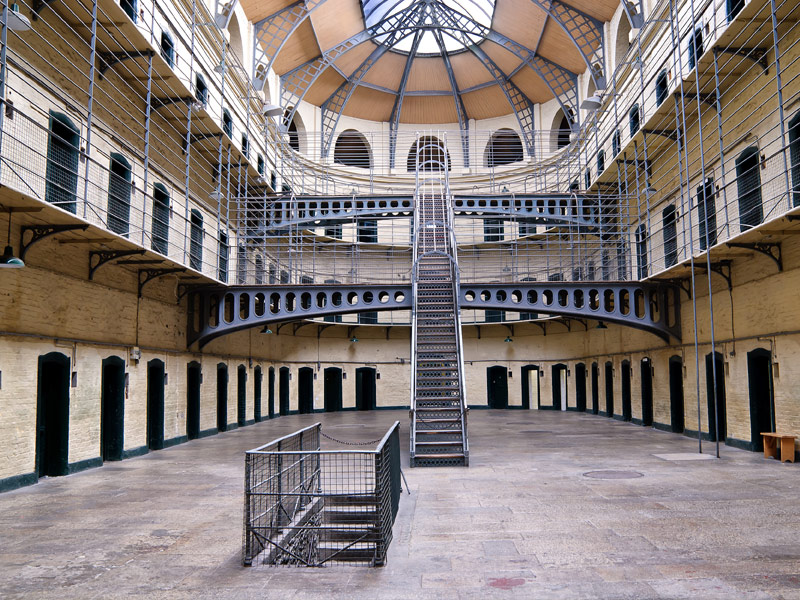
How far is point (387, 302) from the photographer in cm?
1512

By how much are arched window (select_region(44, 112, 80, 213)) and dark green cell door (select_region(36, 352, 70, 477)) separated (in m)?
2.43

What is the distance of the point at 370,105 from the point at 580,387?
14738mm

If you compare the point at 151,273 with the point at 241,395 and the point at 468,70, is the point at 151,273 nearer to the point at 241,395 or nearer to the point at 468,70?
the point at 241,395

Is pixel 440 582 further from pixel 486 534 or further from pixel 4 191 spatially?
pixel 4 191

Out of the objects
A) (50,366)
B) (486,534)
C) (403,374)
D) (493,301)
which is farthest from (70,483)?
(403,374)

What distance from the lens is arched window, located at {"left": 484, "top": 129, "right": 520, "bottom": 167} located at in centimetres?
2872

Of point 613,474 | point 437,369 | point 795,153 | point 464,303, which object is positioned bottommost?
point 613,474

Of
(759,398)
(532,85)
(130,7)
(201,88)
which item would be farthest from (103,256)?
(532,85)

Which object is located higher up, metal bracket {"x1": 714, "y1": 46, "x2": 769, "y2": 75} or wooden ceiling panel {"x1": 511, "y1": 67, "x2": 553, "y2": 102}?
wooden ceiling panel {"x1": 511, "y1": 67, "x2": 553, "y2": 102}

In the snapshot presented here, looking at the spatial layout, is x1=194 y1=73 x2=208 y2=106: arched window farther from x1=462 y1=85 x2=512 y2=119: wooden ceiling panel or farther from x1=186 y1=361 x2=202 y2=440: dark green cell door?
x1=462 y1=85 x2=512 y2=119: wooden ceiling panel

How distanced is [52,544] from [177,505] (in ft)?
6.18

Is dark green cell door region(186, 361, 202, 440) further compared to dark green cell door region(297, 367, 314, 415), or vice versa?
dark green cell door region(297, 367, 314, 415)

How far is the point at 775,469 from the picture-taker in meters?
9.91

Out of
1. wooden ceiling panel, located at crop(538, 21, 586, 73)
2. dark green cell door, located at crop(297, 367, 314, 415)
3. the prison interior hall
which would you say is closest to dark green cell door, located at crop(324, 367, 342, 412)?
the prison interior hall
